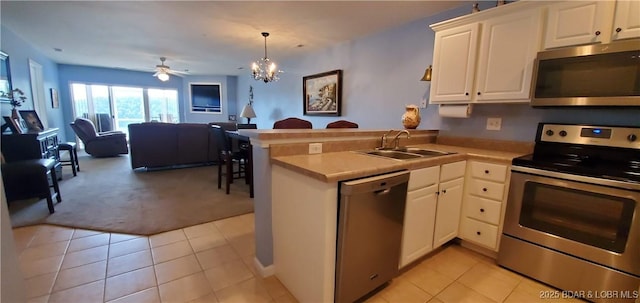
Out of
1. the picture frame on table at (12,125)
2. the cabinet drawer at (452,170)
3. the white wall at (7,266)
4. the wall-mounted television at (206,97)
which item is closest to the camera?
the white wall at (7,266)

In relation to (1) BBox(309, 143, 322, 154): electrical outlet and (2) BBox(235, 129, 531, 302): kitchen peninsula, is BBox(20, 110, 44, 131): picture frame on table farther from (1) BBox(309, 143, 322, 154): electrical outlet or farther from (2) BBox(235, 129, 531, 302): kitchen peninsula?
(1) BBox(309, 143, 322, 154): electrical outlet

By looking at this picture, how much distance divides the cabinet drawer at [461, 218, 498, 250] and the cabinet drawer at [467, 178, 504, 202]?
24 cm

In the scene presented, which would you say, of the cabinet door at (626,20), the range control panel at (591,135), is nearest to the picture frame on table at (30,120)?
the range control panel at (591,135)

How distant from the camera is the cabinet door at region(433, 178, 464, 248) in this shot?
1949 mm

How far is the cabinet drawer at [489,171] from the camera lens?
192 cm

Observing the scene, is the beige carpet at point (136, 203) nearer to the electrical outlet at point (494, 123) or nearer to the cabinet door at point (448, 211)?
the cabinet door at point (448, 211)

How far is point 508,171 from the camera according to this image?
190 centimetres

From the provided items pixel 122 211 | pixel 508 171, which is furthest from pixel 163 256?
pixel 508 171

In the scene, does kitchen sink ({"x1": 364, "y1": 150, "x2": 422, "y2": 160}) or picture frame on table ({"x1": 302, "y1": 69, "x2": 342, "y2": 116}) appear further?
picture frame on table ({"x1": 302, "y1": 69, "x2": 342, "y2": 116})

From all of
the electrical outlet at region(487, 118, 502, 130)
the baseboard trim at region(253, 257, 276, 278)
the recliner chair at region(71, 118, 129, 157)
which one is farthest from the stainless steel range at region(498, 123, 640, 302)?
the recliner chair at region(71, 118, 129, 157)

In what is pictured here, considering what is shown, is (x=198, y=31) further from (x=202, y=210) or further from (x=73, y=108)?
(x=73, y=108)

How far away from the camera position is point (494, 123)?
2.47 metres

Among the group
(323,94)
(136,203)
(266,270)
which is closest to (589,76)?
(266,270)

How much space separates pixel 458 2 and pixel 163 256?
360cm
